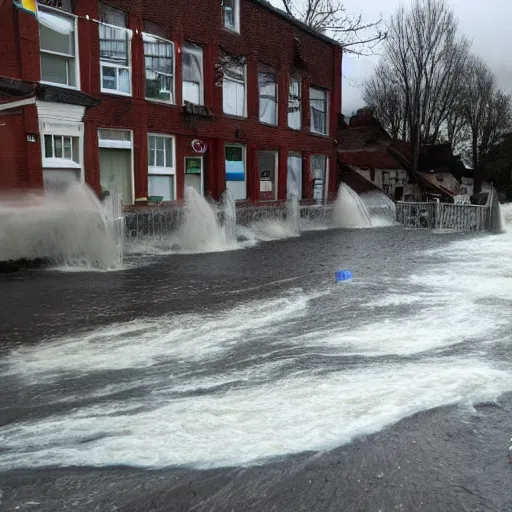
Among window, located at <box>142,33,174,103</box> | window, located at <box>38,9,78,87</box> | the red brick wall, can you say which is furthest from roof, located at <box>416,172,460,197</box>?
the red brick wall

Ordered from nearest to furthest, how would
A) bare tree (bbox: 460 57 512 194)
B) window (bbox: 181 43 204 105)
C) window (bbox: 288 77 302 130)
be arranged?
window (bbox: 181 43 204 105)
window (bbox: 288 77 302 130)
bare tree (bbox: 460 57 512 194)

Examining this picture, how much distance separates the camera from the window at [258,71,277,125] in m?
21.4

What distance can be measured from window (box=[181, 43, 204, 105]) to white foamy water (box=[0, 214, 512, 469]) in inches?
468

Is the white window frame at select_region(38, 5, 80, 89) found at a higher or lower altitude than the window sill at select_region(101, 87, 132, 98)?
higher

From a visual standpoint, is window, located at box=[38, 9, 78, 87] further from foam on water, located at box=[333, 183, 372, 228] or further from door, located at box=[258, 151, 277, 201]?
foam on water, located at box=[333, 183, 372, 228]

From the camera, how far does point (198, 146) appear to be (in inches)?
725

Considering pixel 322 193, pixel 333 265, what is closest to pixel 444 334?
pixel 333 265

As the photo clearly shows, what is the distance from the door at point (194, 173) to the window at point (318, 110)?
766cm

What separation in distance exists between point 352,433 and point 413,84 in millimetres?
34826

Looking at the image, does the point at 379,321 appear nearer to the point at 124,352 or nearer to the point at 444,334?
the point at 444,334

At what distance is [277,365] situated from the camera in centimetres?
505

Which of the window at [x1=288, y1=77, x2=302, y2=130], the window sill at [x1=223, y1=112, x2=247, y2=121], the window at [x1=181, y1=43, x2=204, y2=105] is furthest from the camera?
the window at [x1=288, y1=77, x2=302, y2=130]

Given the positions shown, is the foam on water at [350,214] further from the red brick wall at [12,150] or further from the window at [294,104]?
the red brick wall at [12,150]

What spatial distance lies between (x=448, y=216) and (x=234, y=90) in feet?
26.9
